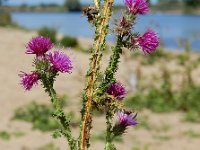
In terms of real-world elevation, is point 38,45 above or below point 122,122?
above

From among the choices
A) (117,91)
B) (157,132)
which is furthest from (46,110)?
(117,91)

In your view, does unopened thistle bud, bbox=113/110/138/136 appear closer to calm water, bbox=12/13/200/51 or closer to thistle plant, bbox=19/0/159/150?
thistle plant, bbox=19/0/159/150

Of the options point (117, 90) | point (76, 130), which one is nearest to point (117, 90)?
point (117, 90)

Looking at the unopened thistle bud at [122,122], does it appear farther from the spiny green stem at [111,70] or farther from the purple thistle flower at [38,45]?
the purple thistle flower at [38,45]

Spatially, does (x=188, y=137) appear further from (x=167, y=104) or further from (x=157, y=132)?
(x=167, y=104)

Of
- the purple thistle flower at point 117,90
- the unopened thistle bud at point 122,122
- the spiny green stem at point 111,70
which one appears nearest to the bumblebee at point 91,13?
the spiny green stem at point 111,70

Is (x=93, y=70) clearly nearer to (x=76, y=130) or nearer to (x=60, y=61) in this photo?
(x=60, y=61)
